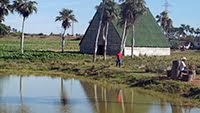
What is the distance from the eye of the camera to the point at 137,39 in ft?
259

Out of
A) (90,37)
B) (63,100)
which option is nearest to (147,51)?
(90,37)

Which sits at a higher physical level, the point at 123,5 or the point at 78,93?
the point at 123,5

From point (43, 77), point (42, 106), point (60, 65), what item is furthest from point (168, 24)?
point (42, 106)

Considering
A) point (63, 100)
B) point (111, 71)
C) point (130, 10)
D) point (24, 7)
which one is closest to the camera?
point (63, 100)

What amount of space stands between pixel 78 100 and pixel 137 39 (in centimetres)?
5380

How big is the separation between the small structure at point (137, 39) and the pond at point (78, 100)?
1540 inches

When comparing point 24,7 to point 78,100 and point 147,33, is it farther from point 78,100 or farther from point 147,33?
point 78,100

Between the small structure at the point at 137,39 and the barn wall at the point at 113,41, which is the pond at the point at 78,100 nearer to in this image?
the small structure at the point at 137,39

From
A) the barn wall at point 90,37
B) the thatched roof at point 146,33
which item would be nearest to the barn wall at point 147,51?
the thatched roof at point 146,33

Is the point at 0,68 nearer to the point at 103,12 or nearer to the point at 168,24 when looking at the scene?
the point at 103,12

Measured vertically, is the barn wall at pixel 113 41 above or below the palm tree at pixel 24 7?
below

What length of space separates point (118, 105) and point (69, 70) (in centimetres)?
2276

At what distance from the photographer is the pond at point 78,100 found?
874 inches

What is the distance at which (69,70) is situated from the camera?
46.7 m
